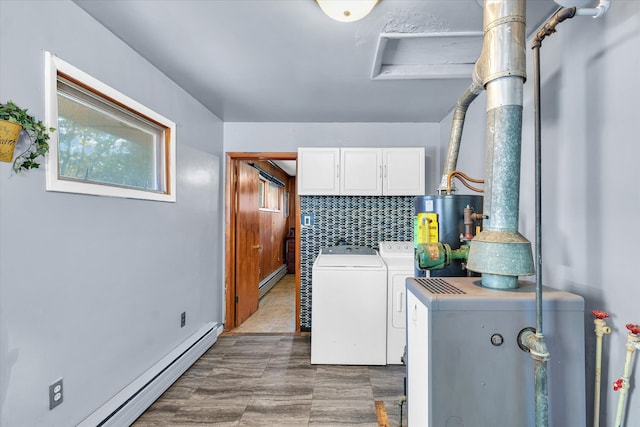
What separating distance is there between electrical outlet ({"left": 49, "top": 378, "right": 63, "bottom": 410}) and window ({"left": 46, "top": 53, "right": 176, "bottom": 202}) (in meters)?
0.92

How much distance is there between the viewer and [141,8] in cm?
160

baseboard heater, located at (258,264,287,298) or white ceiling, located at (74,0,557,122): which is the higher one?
white ceiling, located at (74,0,557,122)

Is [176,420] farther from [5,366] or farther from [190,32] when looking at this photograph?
[190,32]

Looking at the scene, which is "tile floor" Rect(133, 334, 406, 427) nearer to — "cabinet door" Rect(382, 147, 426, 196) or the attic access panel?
"cabinet door" Rect(382, 147, 426, 196)

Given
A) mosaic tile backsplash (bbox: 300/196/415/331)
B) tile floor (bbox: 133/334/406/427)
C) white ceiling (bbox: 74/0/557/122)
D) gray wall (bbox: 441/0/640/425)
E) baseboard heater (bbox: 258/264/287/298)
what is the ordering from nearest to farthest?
gray wall (bbox: 441/0/640/425) → white ceiling (bbox: 74/0/557/122) → tile floor (bbox: 133/334/406/427) → mosaic tile backsplash (bbox: 300/196/415/331) → baseboard heater (bbox: 258/264/287/298)

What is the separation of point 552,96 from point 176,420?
2834 mm

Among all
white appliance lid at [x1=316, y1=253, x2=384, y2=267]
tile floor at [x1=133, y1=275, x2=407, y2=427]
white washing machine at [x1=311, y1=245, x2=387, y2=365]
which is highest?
white appliance lid at [x1=316, y1=253, x2=384, y2=267]

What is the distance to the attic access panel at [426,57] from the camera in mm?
1987

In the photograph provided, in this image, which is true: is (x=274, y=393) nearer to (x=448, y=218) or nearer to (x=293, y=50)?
(x=448, y=218)

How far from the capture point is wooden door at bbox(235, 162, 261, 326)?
3.60 metres

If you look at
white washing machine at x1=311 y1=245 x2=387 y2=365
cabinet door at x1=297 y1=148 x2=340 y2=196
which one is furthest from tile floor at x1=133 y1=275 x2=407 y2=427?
cabinet door at x1=297 y1=148 x2=340 y2=196

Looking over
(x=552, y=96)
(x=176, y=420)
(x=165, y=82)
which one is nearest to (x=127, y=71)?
(x=165, y=82)

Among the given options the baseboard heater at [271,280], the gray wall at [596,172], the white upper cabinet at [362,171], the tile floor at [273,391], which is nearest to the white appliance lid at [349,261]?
the white upper cabinet at [362,171]

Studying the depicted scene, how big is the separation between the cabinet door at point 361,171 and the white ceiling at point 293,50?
0.42 meters
